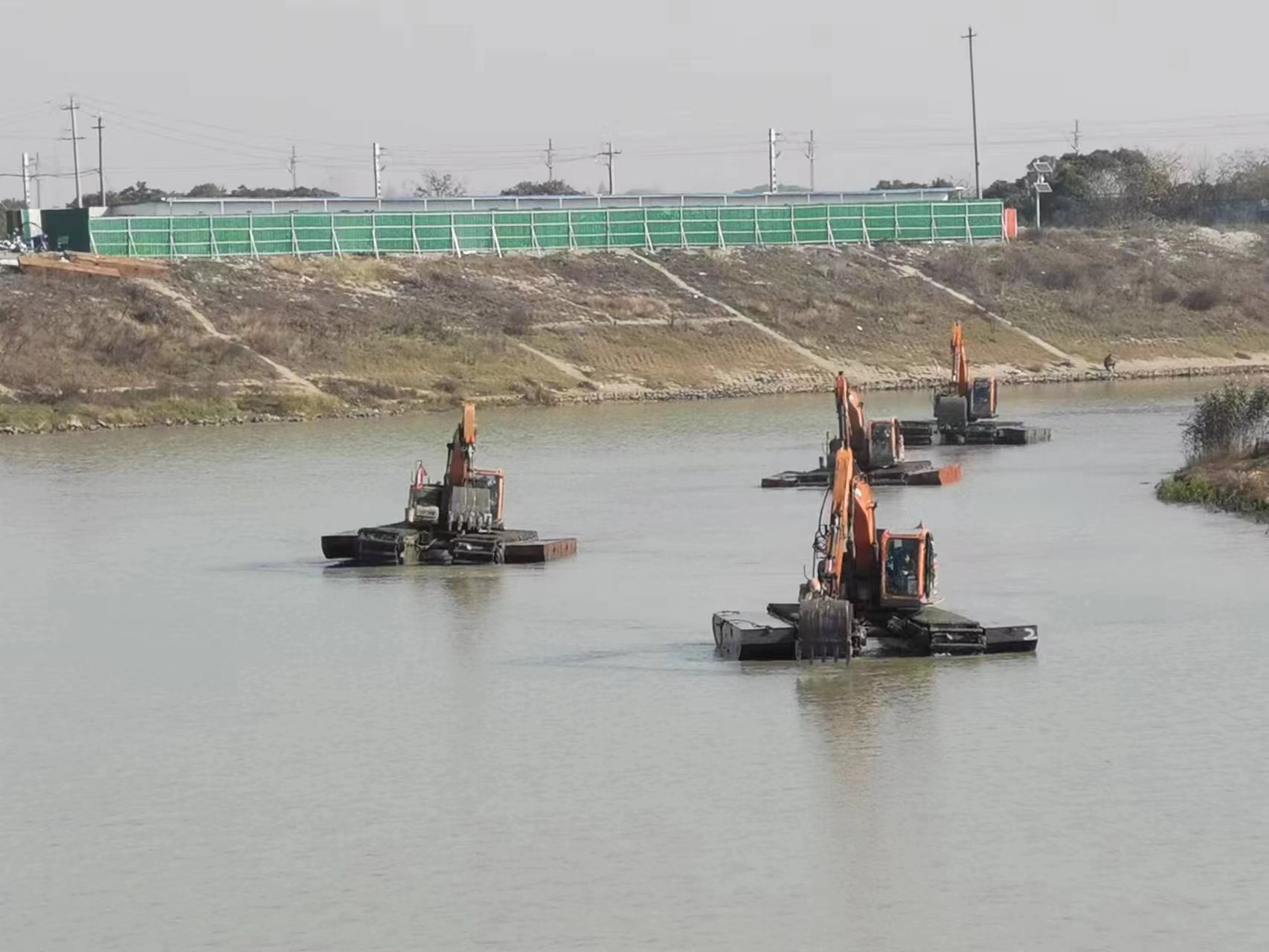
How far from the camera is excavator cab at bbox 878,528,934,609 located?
3014 centimetres

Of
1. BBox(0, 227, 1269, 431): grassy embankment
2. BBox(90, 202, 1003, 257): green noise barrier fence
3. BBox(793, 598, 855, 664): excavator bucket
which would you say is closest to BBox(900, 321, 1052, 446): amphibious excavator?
BBox(0, 227, 1269, 431): grassy embankment

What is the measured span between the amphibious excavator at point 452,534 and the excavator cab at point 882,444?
14234 mm

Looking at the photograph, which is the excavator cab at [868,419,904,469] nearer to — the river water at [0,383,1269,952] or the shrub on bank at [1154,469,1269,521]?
the river water at [0,383,1269,952]

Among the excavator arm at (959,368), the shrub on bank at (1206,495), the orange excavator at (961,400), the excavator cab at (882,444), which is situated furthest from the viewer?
the excavator arm at (959,368)

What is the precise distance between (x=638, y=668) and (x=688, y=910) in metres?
10.8

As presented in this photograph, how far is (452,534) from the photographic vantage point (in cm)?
4084

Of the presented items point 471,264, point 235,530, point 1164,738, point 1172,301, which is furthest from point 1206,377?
point 1164,738

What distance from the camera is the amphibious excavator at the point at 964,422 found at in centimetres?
6481

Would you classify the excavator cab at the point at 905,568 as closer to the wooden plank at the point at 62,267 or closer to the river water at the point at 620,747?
the river water at the point at 620,747

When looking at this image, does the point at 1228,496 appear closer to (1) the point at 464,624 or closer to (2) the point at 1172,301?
(1) the point at 464,624

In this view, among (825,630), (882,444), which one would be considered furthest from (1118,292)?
(825,630)

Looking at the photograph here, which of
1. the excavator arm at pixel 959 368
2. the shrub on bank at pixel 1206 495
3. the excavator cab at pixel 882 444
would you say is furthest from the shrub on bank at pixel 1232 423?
the excavator arm at pixel 959 368

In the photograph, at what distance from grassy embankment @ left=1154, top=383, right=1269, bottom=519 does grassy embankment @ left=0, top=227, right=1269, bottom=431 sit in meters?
35.3

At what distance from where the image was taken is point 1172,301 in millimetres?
108938
